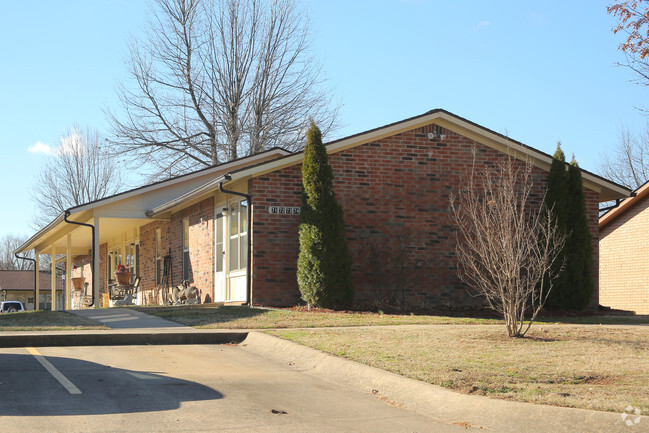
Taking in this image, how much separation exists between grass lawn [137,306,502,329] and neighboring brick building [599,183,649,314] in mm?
10655

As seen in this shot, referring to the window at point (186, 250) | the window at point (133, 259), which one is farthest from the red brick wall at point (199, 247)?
the window at point (133, 259)

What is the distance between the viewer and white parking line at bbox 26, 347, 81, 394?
776 cm

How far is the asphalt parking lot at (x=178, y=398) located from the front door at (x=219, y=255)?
9.87m

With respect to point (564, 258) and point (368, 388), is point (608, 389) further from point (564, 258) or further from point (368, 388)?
point (564, 258)

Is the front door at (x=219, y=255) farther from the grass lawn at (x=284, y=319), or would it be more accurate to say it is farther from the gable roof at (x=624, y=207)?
the gable roof at (x=624, y=207)

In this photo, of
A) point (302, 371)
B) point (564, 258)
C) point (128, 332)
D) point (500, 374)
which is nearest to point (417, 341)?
point (302, 371)

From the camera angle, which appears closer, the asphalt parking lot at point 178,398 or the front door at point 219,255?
the asphalt parking lot at point 178,398

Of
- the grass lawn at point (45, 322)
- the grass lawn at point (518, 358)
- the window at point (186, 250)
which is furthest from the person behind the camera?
the window at point (186, 250)

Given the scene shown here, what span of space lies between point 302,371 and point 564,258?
9.31m

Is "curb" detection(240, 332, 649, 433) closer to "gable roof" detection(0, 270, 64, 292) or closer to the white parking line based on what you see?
the white parking line

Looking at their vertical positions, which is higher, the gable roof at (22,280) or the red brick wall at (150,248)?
the red brick wall at (150,248)

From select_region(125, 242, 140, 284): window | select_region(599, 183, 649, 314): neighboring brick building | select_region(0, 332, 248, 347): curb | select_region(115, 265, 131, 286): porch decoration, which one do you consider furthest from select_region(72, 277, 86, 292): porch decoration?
select_region(0, 332, 248, 347): curb

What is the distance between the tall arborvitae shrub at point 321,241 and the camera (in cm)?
1672

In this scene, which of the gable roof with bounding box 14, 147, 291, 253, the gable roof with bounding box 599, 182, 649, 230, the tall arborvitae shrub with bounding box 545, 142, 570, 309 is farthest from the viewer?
the gable roof with bounding box 599, 182, 649, 230
